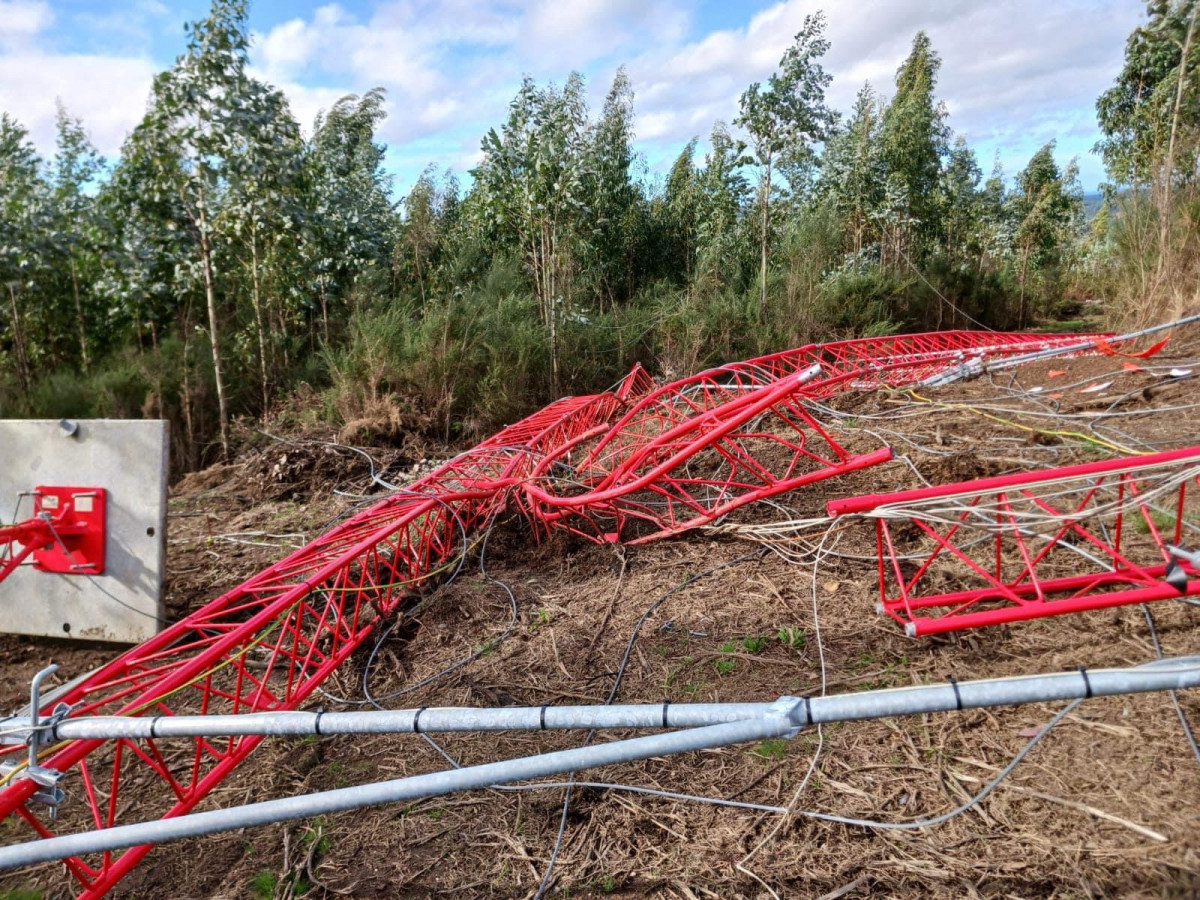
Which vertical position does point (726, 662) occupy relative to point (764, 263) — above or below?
below

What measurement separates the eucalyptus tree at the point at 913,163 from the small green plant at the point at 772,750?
54.4 feet

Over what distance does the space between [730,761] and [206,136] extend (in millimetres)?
9037

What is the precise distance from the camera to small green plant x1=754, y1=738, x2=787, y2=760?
116 inches

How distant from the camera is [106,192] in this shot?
913 centimetres

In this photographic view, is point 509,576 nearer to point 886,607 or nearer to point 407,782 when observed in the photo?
point 886,607

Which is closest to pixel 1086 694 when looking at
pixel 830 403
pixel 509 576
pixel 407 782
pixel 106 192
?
pixel 407 782

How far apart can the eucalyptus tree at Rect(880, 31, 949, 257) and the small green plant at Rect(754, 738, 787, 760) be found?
1659cm

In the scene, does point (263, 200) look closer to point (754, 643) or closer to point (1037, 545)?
point (754, 643)

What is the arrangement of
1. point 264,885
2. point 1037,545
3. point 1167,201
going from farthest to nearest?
point 1167,201 < point 1037,545 < point 264,885

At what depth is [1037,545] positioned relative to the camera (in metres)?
4.27

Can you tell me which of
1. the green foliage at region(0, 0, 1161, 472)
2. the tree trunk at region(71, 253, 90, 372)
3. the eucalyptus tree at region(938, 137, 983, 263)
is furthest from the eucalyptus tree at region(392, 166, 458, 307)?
the eucalyptus tree at region(938, 137, 983, 263)

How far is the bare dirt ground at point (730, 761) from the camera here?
238cm

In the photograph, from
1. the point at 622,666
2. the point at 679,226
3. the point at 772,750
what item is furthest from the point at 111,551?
the point at 679,226

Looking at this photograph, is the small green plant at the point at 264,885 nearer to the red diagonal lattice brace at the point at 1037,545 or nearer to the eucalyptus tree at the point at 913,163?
the red diagonal lattice brace at the point at 1037,545
